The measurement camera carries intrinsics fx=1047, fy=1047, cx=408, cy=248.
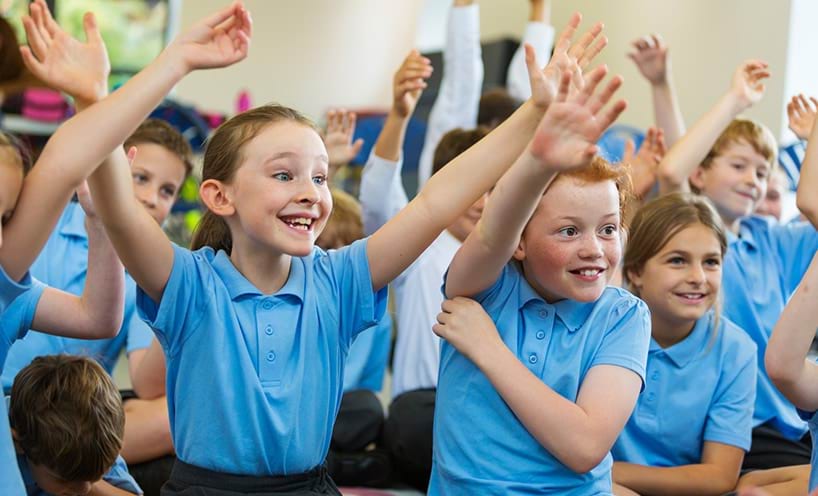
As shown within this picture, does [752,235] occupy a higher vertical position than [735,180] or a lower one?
lower

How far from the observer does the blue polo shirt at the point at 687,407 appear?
6.63ft

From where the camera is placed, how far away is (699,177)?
269 centimetres

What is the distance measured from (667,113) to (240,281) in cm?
160

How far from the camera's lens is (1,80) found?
17.5 ft

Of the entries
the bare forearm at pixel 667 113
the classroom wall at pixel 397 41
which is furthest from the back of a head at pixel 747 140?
the classroom wall at pixel 397 41

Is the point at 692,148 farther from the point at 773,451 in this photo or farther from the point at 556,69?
the point at 556,69

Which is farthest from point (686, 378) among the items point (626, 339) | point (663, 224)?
point (626, 339)

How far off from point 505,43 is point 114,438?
15.5 ft

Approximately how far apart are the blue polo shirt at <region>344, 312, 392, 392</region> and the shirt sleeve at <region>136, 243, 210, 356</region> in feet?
3.69

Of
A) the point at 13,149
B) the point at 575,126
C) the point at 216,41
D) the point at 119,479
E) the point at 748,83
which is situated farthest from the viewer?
the point at 748,83

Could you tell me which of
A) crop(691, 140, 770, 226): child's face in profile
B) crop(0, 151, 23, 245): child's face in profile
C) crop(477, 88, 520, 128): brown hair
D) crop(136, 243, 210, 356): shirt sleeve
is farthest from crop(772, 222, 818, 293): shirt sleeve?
crop(0, 151, 23, 245): child's face in profile

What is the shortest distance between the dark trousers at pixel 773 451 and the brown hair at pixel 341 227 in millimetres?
1035

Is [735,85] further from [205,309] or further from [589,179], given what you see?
[205,309]

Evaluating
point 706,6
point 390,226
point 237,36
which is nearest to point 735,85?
point 390,226
